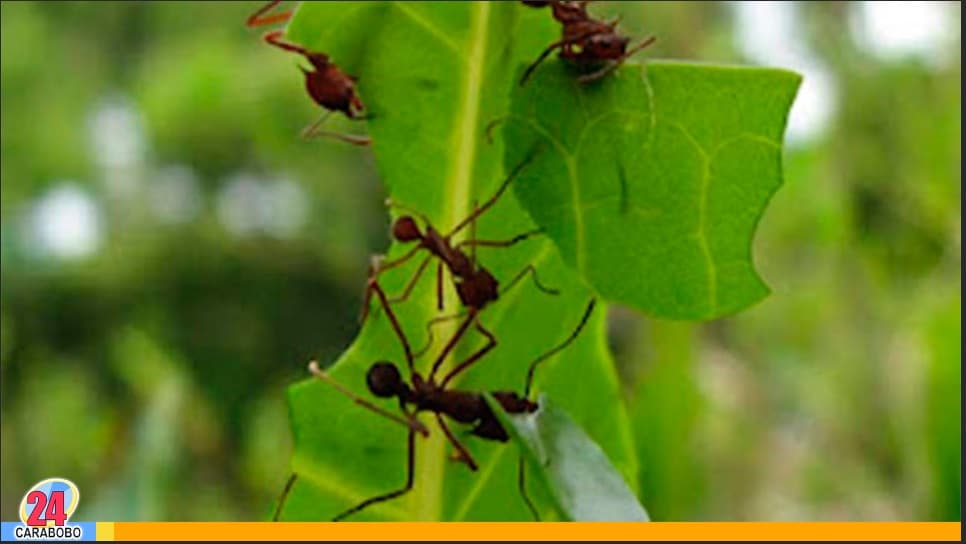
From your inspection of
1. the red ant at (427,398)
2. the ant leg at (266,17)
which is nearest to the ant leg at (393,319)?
the red ant at (427,398)

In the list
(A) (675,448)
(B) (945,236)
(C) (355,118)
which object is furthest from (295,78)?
(C) (355,118)

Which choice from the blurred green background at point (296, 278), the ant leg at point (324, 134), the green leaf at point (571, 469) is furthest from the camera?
the blurred green background at point (296, 278)

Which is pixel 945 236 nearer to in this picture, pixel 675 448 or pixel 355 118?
pixel 675 448

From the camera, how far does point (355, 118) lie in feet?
1.19

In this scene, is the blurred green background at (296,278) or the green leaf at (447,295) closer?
the green leaf at (447,295)

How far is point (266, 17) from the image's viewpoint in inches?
16.3

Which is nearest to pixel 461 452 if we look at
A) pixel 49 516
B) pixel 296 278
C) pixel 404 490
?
pixel 404 490

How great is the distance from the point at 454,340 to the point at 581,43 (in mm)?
82

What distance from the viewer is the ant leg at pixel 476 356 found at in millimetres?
341

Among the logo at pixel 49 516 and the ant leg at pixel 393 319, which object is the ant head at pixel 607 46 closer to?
the ant leg at pixel 393 319

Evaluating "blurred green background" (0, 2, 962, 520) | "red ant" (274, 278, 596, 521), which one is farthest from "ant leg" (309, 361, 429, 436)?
"blurred green background" (0, 2, 962, 520)

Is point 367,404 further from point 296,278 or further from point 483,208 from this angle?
point 296,278

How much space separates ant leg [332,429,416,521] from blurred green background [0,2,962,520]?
11 centimetres

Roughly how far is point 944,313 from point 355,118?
0.43m
